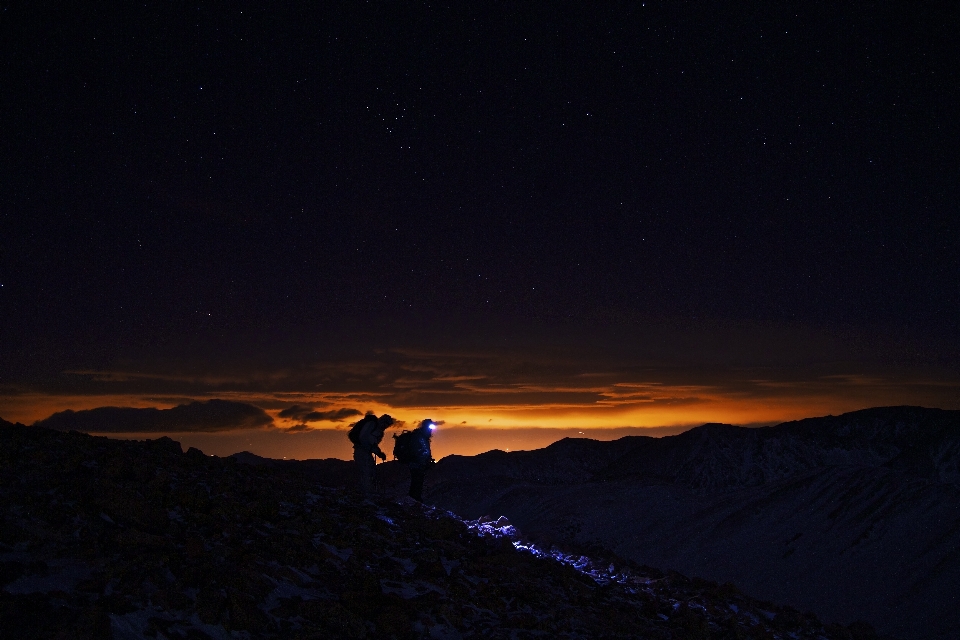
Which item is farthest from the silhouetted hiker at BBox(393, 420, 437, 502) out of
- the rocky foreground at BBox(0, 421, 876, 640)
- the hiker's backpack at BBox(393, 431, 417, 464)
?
the rocky foreground at BBox(0, 421, 876, 640)

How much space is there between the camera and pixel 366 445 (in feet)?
48.4

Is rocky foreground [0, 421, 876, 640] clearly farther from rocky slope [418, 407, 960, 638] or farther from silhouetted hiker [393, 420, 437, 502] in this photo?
rocky slope [418, 407, 960, 638]

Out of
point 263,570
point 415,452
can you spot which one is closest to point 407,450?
point 415,452

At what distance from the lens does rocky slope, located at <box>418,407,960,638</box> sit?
21578mm

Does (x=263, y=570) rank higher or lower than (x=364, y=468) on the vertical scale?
lower

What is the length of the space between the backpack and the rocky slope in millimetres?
4550

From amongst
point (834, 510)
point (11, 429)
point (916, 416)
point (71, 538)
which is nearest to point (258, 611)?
point (71, 538)

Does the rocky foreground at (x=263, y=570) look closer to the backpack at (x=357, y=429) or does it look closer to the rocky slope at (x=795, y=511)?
the backpack at (x=357, y=429)

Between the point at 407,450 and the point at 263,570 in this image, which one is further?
the point at 407,450

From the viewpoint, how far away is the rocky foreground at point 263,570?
22.1 feet

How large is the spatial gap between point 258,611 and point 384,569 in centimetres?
240

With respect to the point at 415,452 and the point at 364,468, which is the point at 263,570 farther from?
the point at 415,452

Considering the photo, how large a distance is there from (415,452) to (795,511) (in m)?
19.2

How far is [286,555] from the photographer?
8.69 meters
